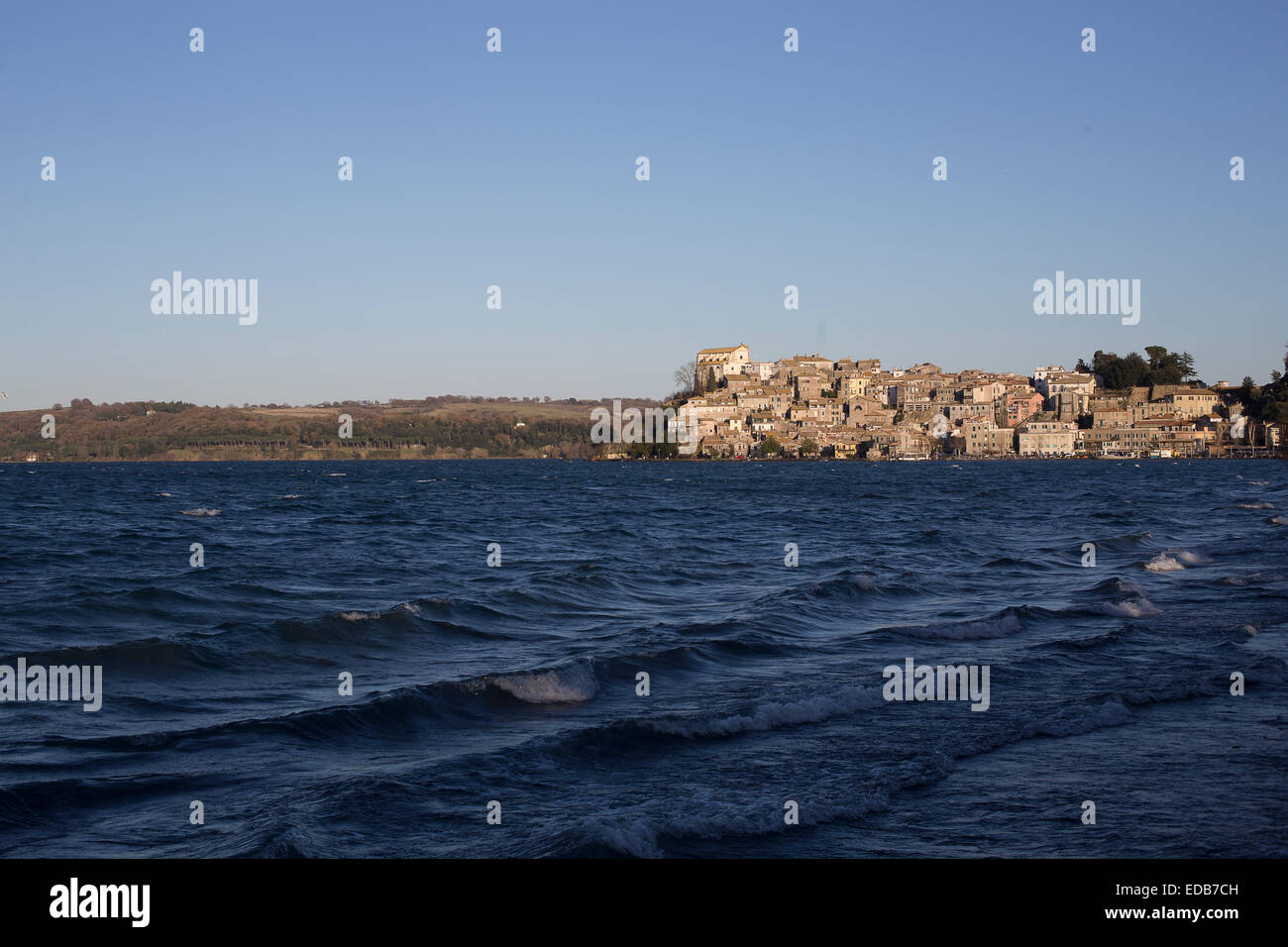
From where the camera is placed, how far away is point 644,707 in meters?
10.7

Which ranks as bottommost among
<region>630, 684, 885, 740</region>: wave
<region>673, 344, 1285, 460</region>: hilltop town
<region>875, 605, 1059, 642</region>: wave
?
<region>875, 605, 1059, 642</region>: wave

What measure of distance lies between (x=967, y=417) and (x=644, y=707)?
561ft

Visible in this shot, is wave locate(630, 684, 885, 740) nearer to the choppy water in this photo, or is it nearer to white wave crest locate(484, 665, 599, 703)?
the choppy water

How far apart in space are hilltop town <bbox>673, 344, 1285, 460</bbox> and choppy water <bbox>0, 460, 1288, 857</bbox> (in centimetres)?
14237

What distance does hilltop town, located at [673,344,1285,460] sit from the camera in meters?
157

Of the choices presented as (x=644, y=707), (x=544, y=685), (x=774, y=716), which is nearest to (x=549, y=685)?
(x=544, y=685)

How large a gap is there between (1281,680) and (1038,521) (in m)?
30.0

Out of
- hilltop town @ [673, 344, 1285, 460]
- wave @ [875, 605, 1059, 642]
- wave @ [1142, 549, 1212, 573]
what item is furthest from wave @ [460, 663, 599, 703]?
hilltop town @ [673, 344, 1285, 460]

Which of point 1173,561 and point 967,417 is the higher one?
point 967,417

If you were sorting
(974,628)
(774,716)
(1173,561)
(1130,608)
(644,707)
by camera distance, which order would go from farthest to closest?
(1173,561) → (1130,608) → (974,628) → (644,707) → (774,716)

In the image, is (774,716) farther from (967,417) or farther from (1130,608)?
(967,417)

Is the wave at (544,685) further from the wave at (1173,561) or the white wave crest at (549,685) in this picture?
the wave at (1173,561)
